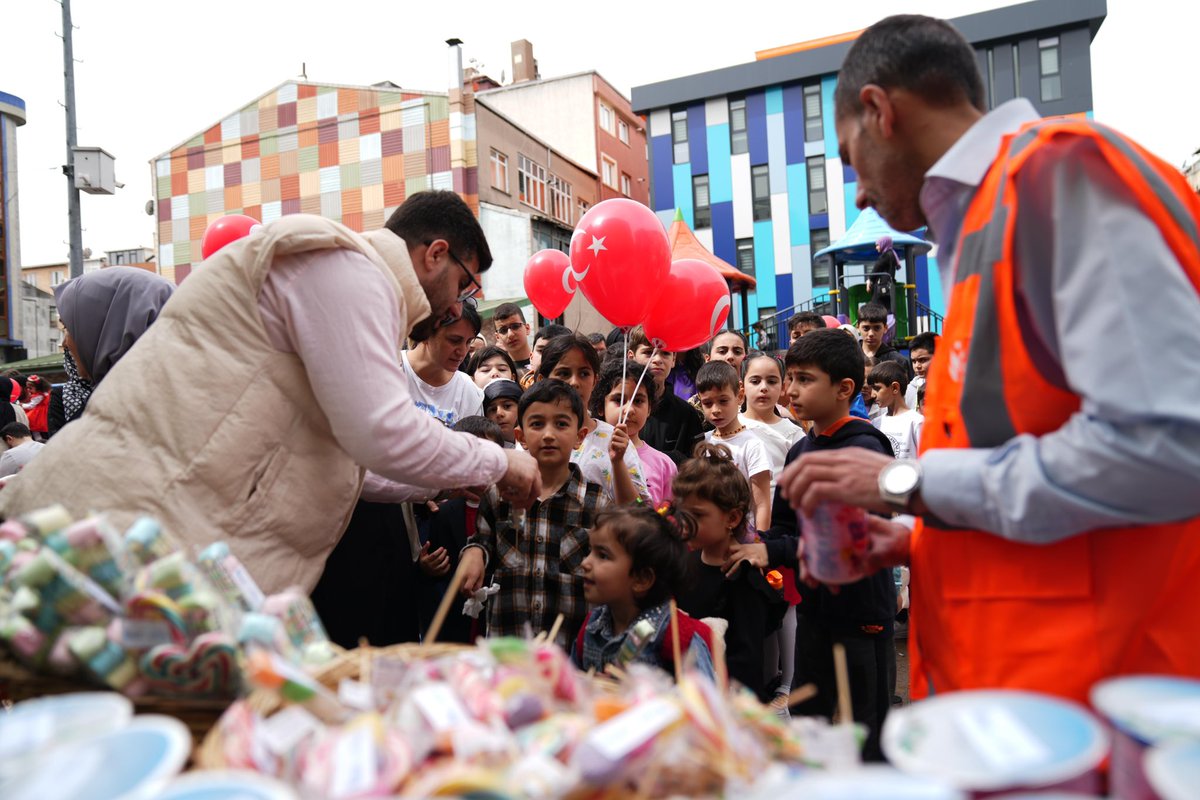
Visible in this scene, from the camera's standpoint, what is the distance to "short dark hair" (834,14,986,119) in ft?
4.98

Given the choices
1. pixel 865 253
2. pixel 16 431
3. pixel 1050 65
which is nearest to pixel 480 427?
pixel 16 431

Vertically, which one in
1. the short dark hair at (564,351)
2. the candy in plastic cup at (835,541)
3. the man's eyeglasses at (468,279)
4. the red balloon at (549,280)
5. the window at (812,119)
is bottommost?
the candy in plastic cup at (835,541)

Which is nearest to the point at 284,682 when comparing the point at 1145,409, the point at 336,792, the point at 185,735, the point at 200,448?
the point at 185,735

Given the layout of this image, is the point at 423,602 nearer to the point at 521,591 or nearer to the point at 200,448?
the point at 521,591

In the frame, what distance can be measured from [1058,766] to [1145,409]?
0.51 m

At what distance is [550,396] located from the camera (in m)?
3.33

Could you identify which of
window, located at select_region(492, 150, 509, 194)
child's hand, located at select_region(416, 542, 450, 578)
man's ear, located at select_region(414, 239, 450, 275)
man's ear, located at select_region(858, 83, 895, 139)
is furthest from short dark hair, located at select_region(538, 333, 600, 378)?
window, located at select_region(492, 150, 509, 194)

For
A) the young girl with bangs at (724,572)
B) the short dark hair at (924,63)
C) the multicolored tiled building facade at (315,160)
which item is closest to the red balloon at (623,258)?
the young girl with bangs at (724,572)

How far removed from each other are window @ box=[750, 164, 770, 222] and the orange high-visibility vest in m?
24.0

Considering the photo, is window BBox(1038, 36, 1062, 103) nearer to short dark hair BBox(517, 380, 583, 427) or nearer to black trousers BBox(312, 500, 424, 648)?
short dark hair BBox(517, 380, 583, 427)

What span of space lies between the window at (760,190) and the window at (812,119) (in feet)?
5.11

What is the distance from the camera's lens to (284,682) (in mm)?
1109

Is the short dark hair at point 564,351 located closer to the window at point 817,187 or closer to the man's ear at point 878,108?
the man's ear at point 878,108

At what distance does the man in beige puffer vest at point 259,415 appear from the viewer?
70.9 inches
